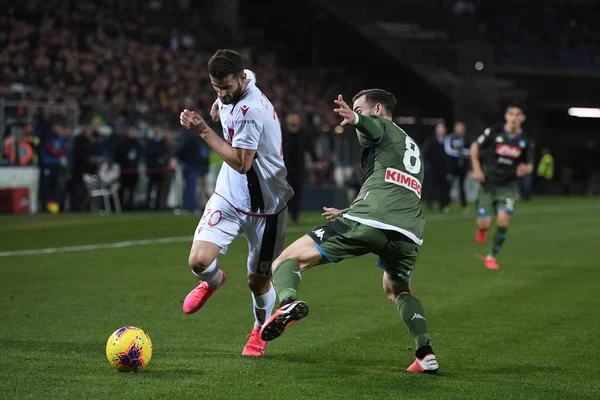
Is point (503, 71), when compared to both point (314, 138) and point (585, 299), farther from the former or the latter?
point (585, 299)

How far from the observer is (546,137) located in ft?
164

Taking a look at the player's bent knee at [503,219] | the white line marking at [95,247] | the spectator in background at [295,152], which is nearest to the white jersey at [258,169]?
the player's bent knee at [503,219]

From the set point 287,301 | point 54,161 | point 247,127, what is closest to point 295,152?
point 54,161

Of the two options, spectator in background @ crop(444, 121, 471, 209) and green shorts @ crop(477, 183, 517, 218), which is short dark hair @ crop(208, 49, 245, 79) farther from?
spectator in background @ crop(444, 121, 471, 209)

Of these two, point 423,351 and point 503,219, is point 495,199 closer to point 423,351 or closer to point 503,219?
point 503,219

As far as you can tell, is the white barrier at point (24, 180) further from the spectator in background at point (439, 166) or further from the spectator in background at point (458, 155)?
the spectator in background at point (458, 155)

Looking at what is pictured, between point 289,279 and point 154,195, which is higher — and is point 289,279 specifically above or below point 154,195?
above

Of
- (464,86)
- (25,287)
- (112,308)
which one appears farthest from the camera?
(464,86)

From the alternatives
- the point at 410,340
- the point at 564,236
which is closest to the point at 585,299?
the point at 410,340

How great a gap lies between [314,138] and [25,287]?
19.2 metres

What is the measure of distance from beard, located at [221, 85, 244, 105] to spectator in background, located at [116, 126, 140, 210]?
18.0m

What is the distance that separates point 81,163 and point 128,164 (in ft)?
4.52

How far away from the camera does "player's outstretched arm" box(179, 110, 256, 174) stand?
6.61 meters

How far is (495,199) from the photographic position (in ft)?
47.8
